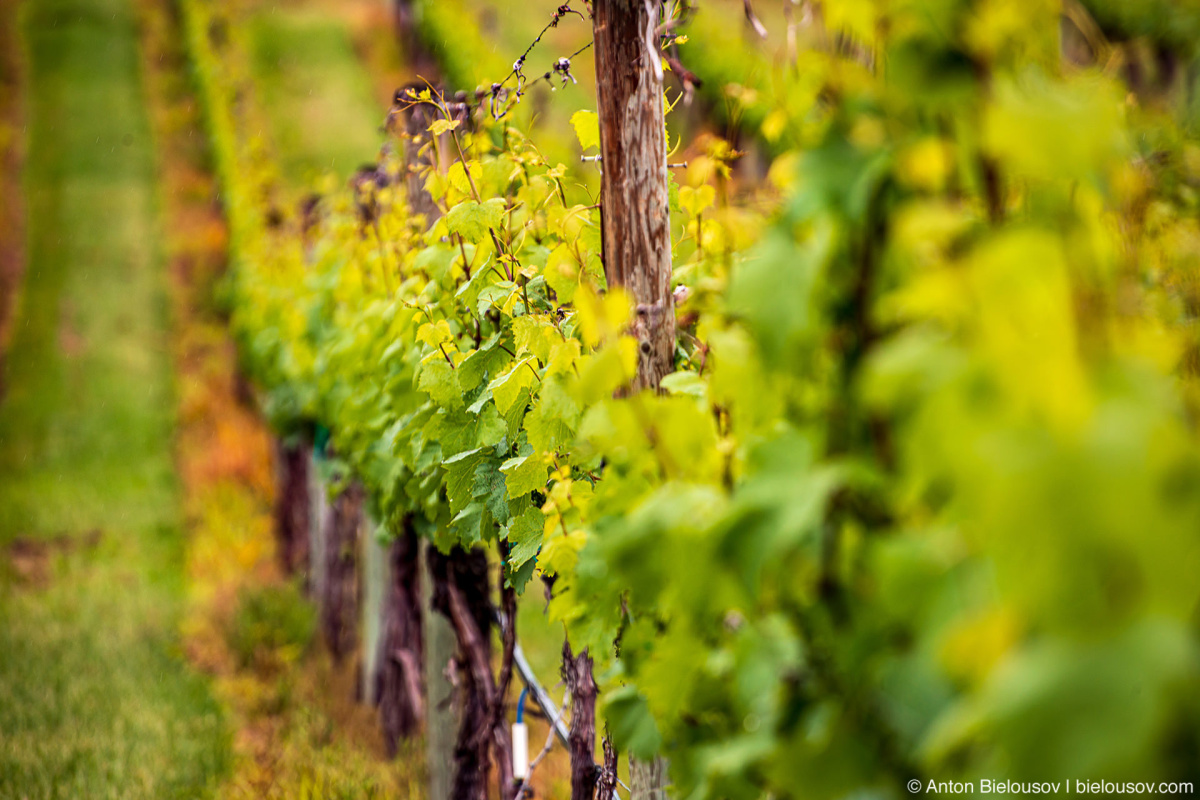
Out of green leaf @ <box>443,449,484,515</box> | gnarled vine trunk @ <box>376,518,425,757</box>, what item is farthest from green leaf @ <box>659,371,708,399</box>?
gnarled vine trunk @ <box>376,518,425,757</box>

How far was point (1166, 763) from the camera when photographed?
0.66 m

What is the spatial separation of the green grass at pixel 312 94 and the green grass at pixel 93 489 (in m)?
3.33

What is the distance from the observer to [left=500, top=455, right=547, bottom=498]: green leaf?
6.67 feet

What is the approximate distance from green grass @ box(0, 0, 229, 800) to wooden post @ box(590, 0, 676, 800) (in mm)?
3893

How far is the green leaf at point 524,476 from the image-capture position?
80.0 inches

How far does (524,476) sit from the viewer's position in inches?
80.8

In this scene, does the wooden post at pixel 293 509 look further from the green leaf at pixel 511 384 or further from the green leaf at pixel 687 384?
the green leaf at pixel 687 384

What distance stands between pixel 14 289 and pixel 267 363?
12651mm

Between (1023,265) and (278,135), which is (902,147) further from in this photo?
(278,135)

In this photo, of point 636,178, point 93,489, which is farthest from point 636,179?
point 93,489

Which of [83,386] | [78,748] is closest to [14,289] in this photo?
[83,386]

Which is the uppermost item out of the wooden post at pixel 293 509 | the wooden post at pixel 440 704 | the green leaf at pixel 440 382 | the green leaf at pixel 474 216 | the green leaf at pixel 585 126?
the wooden post at pixel 293 509

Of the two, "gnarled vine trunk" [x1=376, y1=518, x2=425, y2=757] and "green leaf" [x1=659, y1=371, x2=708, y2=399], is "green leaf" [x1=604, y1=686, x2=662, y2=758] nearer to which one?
"green leaf" [x1=659, y1=371, x2=708, y2=399]

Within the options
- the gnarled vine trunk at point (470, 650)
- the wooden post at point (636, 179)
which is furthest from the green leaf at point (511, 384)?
the gnarled vine trunk at point (470, 650)
